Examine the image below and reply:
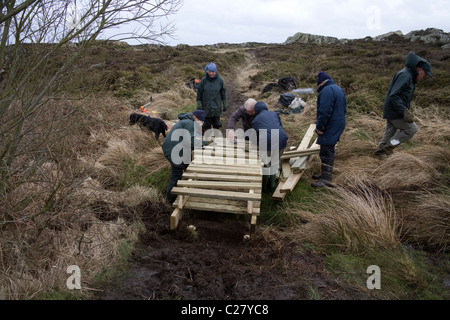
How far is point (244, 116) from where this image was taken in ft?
19.0

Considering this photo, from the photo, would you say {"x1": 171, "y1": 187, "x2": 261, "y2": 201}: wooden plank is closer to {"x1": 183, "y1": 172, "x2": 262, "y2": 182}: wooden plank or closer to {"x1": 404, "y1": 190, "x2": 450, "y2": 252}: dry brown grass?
{"x1": 183, "y1": 172, "x2": 262, "y2": 182}: wooden plank

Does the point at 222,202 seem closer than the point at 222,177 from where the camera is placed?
Yes

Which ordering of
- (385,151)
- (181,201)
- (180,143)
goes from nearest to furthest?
(181,201) → (180,143) → (385,151)

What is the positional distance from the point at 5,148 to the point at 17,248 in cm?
96

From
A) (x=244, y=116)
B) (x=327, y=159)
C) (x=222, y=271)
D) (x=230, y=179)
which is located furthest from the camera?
(x=244, y=116)

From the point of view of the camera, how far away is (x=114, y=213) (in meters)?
4.07

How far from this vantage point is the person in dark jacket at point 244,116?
538cm

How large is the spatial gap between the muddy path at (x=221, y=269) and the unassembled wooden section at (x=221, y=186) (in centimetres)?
32

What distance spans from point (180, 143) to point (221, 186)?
1.05m

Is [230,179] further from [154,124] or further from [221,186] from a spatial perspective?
[154,124]

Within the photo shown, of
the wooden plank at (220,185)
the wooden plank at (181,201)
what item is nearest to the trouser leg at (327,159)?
the wooden plank at (220,185)
